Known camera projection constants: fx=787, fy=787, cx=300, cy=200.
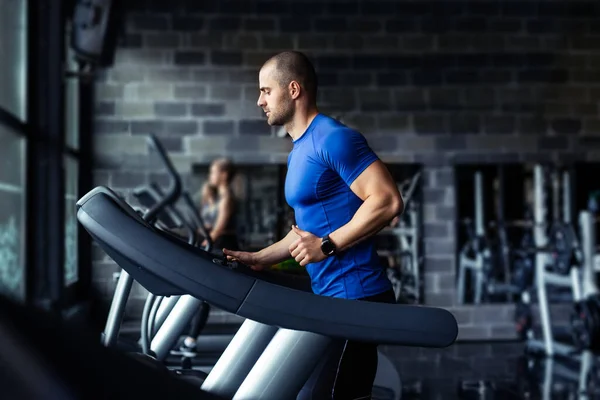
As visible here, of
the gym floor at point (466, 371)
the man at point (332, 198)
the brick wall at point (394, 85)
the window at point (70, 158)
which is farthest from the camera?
the brick wall at point (394, 85)

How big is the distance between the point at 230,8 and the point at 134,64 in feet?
3.24

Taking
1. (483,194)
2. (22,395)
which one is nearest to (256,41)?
(483,194)

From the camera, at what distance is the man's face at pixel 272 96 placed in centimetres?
138

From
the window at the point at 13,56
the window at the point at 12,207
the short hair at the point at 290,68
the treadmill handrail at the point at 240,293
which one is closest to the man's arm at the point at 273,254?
the short hair at the point at 290,68

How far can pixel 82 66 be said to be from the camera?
237 inches

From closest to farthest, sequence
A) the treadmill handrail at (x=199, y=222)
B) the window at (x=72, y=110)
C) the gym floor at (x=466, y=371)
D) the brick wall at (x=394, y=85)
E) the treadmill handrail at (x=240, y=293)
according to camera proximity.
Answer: the treadmill handrail at (x=240, y=293), the treadmill handrail at (x=199, y=222), the gym floor at (x=466, y=371), the window at (x=72, y=110), the brick wall at (x=394, y=85)

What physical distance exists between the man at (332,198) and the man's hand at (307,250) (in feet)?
0.20

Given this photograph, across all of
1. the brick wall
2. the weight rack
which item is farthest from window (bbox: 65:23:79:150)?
the weight rack

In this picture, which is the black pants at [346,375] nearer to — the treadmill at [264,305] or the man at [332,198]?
the man at [332,198]

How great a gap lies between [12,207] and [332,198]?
12.6 ft

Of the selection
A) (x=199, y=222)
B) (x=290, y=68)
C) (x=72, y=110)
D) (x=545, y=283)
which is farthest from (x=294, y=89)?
(x=72, y=110)

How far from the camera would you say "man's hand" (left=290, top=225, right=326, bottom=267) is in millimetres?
1234

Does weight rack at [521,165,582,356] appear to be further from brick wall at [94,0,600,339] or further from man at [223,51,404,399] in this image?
man at [223,51,404,399]

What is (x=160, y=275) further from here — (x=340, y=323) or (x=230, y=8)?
(x=230, y=8)
